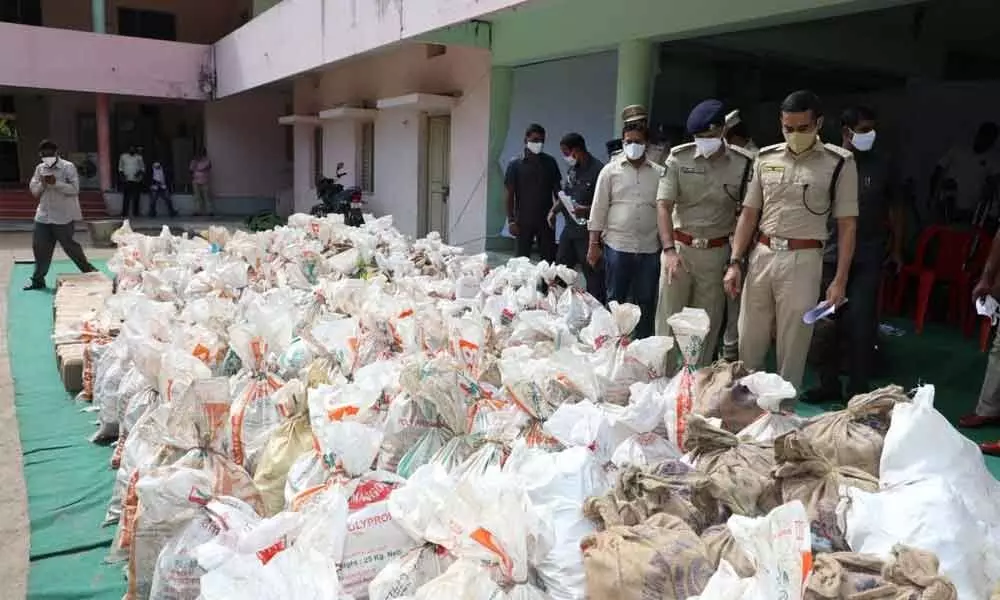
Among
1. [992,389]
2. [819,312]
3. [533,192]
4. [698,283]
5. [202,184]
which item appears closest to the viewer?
[819,312]

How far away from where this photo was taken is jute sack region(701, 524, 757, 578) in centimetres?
128

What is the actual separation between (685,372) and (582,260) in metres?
2.99

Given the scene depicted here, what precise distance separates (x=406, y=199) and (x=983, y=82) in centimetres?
702

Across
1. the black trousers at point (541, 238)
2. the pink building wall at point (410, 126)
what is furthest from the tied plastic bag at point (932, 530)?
the pink building wall at point (410, 126)

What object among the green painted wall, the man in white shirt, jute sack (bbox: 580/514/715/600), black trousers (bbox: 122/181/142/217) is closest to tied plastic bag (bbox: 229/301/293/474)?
jute sack (bbox: 580/514/715/600)

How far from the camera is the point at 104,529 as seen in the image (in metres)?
2.61

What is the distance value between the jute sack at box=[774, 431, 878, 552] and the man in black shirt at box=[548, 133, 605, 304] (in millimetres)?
3375

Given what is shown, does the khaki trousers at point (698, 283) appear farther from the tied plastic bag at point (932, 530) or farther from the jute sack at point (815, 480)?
the tied plastic bag at point (932, 530)

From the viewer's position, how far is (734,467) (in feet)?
5.35

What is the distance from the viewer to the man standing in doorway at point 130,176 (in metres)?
15.1

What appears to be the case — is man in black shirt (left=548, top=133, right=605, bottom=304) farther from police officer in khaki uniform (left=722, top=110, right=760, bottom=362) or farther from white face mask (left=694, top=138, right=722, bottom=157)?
white face mask (left=694, top=138, right=722, bottom=157)

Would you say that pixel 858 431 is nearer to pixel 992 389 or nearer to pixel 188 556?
pixel 188 556

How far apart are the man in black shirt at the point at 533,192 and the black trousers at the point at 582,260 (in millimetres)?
731

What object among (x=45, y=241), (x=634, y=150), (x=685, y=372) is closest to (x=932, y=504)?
(x=685, y=372)
